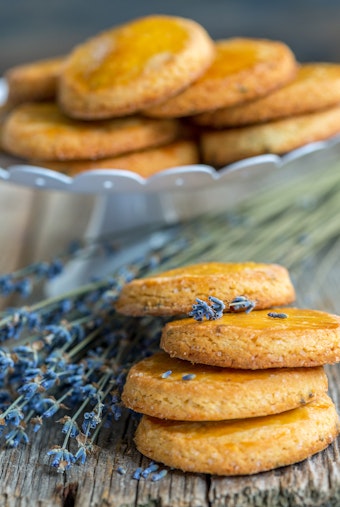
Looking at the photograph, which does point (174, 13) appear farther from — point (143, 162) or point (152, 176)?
point (152, 176)

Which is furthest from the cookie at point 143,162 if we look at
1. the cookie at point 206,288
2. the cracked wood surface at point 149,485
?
the cracked wood surface at point 149,485

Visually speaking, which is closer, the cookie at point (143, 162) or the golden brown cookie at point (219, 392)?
the golden brown cookie at point (219, 392)

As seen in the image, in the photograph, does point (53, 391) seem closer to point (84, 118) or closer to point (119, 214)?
point (84, 118)

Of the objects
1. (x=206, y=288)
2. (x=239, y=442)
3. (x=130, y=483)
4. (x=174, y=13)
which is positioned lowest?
(x=174, y=13)

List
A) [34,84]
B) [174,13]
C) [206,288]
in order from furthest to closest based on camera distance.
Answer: [174,13], [34,84], [206,288]

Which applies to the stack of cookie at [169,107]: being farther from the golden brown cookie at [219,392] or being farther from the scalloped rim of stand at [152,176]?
the golden brown cookie at [219,392]

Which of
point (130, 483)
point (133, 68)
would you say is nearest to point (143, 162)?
point (133, 68)

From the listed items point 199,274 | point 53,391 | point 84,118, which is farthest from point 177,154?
point 53,391
